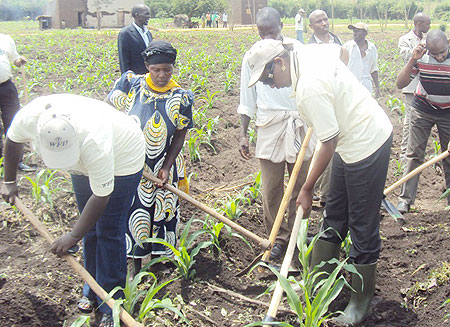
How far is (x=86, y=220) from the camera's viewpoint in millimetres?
2932

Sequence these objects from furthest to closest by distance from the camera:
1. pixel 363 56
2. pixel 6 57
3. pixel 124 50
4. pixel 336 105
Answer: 1. pixel 363 56
2. pixel 6 57
3. pixel 124 50
4. pixel 336 105

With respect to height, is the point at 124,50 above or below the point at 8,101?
above

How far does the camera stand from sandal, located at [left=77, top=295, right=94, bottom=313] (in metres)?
3.60

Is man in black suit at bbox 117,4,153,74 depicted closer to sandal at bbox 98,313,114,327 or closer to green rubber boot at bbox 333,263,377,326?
sandal at bbox 98,313,114,327

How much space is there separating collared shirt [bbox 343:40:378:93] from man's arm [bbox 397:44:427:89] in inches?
20.0

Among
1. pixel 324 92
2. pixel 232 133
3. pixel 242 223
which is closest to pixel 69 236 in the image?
pixel 324 92

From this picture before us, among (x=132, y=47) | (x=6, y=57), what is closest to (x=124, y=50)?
(x=132, y=47)

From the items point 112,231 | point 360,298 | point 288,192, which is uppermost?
point 288,192

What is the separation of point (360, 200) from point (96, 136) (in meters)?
1.70

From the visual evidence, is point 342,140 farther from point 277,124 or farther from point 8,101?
point 8,101

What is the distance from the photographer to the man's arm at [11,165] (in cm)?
320

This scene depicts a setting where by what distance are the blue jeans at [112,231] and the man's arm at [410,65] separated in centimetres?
307

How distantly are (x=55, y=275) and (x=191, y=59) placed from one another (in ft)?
32.7

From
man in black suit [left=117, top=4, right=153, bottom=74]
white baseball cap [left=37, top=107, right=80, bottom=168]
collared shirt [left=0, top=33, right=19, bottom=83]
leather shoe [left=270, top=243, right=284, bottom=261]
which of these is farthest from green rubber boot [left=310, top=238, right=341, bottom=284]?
collared shirt [left=0, top=33, right=19, bottom=83]
